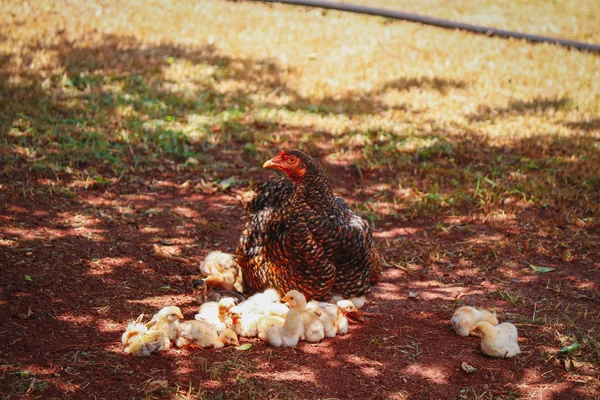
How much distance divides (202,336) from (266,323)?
39 centimetres

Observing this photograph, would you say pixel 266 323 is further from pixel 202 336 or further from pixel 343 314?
pixel 343 314

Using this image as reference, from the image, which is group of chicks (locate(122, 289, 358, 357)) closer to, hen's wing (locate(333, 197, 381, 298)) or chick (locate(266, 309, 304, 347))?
chick (locate(266, 309, 304, 347))

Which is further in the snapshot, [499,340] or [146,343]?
[499,340]

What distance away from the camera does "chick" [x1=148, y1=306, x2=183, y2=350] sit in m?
3.69

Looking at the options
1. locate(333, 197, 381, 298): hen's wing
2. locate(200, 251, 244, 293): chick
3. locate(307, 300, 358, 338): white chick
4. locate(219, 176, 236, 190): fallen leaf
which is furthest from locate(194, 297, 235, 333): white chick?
locate(219, 176, 236, 190): fallen leaf

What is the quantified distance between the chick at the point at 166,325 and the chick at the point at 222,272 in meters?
0.59

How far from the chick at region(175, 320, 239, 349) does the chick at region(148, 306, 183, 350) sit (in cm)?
4

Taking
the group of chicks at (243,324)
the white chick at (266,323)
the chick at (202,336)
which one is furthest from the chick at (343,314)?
the chick at (202,336)

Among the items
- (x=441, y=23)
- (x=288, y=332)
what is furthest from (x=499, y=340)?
(x=441, y=23)

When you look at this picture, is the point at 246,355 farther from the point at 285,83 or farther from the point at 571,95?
the point at 571,95

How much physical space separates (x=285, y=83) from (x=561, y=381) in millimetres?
6455

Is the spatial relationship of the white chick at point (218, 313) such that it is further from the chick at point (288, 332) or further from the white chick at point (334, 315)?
the white chick at point (334, 315)

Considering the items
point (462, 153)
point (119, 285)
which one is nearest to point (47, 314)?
point (119, 285)

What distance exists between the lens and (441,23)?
12484 millimetres
